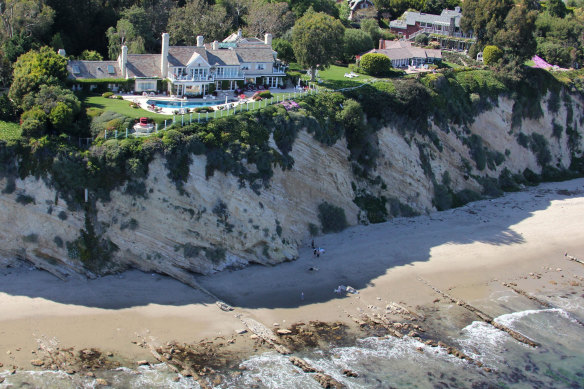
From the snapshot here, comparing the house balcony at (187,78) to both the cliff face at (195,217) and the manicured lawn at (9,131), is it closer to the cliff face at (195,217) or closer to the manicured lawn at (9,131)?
the cliff face at (195,217)

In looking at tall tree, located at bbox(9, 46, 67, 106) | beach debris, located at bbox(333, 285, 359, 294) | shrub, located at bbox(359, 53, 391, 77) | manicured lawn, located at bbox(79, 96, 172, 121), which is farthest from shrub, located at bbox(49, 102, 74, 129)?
shrub, located at bbox(359, 53, 391, 77)

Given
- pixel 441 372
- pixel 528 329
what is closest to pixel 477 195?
pixel 528 329

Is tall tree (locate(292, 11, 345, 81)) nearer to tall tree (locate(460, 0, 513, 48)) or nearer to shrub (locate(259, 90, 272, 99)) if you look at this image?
shrub (locate(259, 90, 272, 99))

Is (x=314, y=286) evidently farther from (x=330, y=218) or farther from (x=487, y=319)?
(x=487, y=319)

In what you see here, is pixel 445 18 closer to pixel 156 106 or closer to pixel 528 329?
pixel 156 106

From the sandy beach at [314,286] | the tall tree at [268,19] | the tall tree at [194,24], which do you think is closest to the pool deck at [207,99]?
the tall tree at [194,24]
